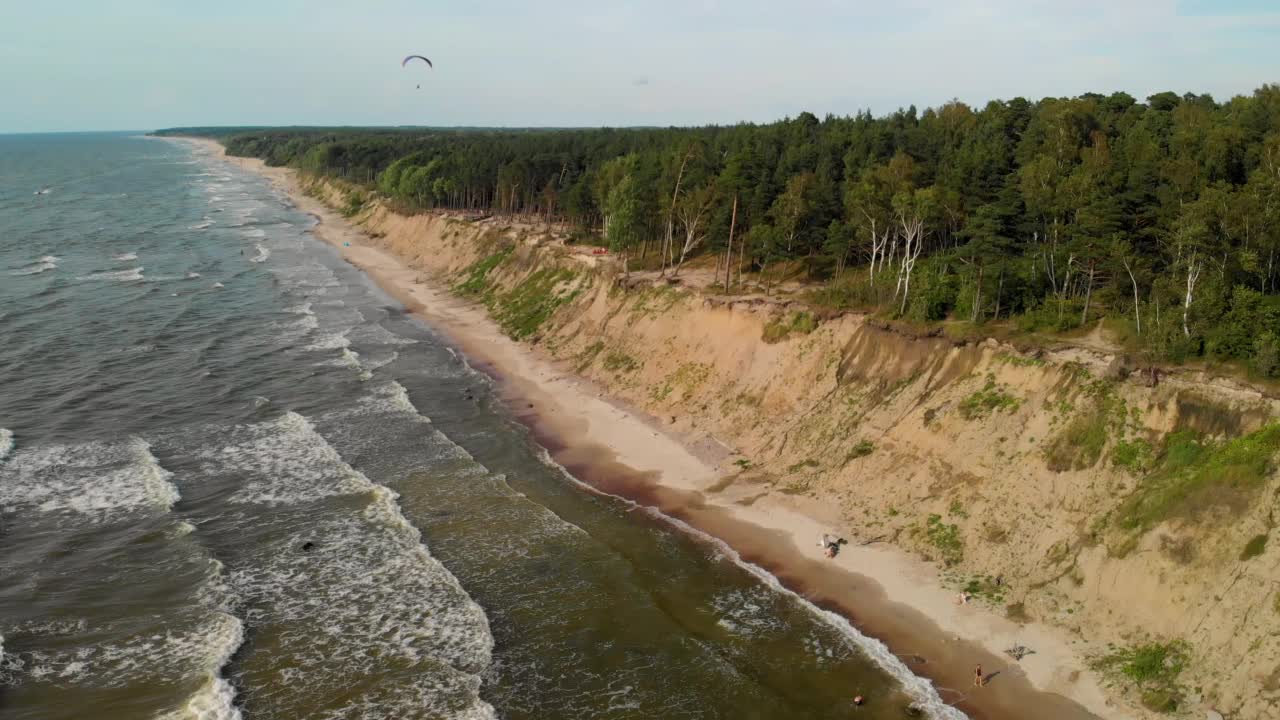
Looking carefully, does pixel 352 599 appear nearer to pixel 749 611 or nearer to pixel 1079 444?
pixel 749 611

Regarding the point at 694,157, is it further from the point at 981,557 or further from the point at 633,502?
the point at 981,557

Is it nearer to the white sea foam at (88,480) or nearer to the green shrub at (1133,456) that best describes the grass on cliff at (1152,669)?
the green shrub at (1133,456)

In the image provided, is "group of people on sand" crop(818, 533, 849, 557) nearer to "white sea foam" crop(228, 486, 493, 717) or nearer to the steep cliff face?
the steep cliff face

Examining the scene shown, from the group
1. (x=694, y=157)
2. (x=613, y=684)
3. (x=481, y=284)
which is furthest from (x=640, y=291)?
(x=613, y=684)

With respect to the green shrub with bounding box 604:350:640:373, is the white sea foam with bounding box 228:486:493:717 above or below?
below

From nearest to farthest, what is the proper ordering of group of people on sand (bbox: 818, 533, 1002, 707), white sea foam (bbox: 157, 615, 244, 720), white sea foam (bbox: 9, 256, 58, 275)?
white sea foam (bbox: 157, 615, 244, 720)
group of people on sand (bbox: 818, 533, 1002, 707)
white sea foam (bbox: 9, 256, 58, 275)

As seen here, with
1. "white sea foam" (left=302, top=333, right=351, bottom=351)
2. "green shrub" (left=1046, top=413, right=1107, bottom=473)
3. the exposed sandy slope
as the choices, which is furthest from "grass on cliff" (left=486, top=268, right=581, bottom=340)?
"green shrub" (left=1046, top=413, right=1107, bottom=473)
